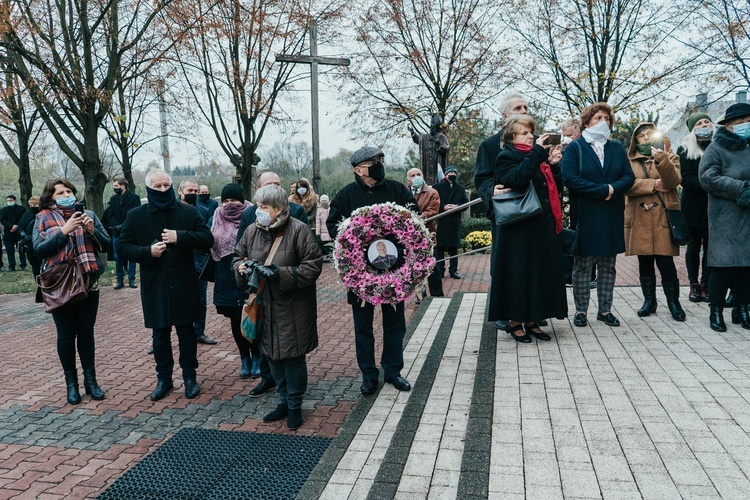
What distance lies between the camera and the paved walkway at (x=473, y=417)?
10.8 feet

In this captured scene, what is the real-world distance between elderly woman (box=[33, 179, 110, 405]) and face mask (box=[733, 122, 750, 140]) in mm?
6038

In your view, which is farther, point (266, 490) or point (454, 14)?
point (454, 14)

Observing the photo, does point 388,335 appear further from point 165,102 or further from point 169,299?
point 165,102

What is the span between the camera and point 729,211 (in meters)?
5.77

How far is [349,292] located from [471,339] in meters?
1.88

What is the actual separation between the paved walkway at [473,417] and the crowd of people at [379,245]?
317 mm

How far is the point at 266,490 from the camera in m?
3.57

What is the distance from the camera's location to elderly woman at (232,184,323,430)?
4.42 meters

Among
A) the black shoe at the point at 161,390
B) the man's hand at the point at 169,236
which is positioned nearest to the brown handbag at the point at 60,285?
the man's hand at the point at 169,236

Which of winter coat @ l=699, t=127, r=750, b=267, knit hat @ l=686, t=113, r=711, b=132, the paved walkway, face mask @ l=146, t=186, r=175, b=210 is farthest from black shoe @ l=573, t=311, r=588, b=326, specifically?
face mask @ l=146, t=186, r=175, b=210

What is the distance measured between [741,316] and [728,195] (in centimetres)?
120

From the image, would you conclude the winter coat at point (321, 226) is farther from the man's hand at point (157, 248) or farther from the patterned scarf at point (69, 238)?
the man's hand at point (157, 248)

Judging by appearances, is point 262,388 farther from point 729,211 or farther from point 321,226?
point 321,226

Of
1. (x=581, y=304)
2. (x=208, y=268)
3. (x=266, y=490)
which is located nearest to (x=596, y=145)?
(x=581, y=304)
